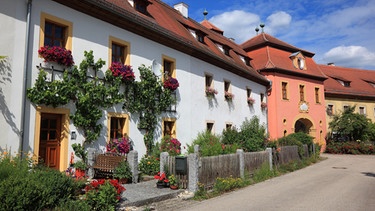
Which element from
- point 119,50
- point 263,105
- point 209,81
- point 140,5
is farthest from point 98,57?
point 263,105

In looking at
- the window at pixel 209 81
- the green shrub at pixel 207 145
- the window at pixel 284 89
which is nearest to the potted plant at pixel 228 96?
the window at pixel 209 81

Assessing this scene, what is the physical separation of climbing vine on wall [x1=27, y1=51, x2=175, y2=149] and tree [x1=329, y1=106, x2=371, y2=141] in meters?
21.1

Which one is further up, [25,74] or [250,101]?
[250,101]

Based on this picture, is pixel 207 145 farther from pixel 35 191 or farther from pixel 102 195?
pixel 35 191

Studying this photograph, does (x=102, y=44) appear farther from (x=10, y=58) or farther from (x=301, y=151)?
(x=301, y=151)

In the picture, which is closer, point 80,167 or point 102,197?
point 102,197

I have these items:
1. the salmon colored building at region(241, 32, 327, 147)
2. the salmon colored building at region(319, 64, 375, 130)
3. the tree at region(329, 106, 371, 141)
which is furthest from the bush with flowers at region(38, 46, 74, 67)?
the salmon colored building at region(319, 64, 375, 130)

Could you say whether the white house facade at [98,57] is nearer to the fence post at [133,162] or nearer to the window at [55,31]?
the window at [55,31]

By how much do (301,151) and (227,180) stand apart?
1010 centimetres

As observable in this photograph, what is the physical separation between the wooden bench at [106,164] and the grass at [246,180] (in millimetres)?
2684

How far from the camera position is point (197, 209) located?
756 centimetres

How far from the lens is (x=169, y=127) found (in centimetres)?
1439

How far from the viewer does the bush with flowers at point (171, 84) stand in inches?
537

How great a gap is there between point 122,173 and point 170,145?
3.73m
